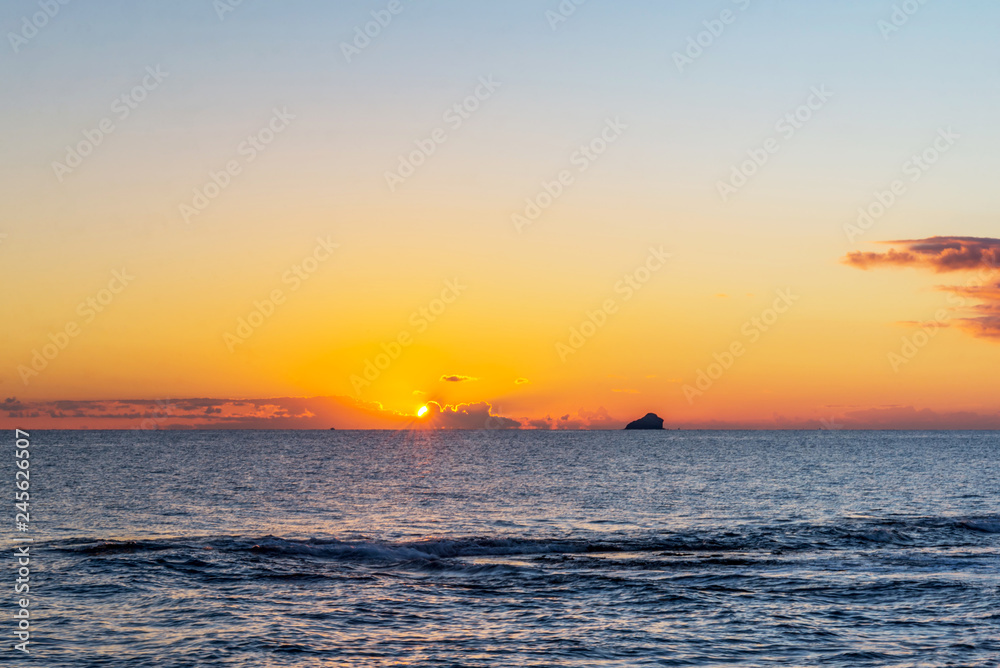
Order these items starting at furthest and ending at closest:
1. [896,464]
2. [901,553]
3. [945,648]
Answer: [896,464] < [901,553] < [945,648]

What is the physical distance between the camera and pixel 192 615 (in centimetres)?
2717

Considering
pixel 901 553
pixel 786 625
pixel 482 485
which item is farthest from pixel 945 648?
pixel 482 485

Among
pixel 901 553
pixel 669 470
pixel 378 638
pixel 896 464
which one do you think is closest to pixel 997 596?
pixel 901 553

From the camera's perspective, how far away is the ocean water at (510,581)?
913 inches

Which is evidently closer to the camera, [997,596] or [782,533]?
[997,596]

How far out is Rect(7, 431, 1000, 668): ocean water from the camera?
23.2 metres

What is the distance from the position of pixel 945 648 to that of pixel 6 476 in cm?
10444

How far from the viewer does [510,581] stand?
33438 millimetres

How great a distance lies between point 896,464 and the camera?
13462cm

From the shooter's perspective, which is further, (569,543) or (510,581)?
(569,543)

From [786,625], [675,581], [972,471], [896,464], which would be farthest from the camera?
[896,464]

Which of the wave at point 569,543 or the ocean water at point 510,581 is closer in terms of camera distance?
the ocean water at point 510,581

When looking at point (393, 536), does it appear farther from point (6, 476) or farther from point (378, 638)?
point (6, 476)

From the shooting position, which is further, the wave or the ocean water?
the wave
